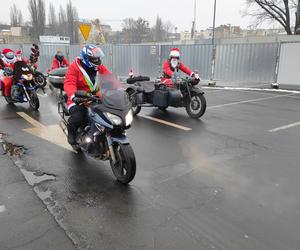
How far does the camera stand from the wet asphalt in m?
3.09

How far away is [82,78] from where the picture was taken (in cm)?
496

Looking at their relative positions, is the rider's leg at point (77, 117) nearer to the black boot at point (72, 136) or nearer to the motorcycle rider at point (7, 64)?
the black boot at point (72, 136)

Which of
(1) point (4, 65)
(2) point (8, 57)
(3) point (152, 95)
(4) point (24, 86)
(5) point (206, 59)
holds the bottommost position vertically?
(3) point (152, 95)

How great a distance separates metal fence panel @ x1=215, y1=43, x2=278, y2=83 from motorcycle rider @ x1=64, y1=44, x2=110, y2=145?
12307 millimetres

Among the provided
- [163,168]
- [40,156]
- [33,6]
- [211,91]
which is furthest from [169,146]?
[33,6]

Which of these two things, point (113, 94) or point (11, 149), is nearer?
point (113, 94)

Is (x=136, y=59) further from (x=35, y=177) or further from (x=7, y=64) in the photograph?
(x=35, y=177)

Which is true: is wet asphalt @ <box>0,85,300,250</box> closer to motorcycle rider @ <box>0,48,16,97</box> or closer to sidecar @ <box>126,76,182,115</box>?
sidecar @ <box>126,76,182,115</box>

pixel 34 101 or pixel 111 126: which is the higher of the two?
pixel 111 126

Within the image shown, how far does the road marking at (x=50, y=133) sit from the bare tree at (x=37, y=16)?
5119cm

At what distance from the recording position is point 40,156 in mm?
5312

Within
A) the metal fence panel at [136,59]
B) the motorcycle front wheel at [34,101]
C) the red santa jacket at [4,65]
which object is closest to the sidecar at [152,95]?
the motorcycle front wheel at [34,101]

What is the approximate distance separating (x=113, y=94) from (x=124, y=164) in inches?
38.0

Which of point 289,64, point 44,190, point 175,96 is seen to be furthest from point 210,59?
point 44,190
